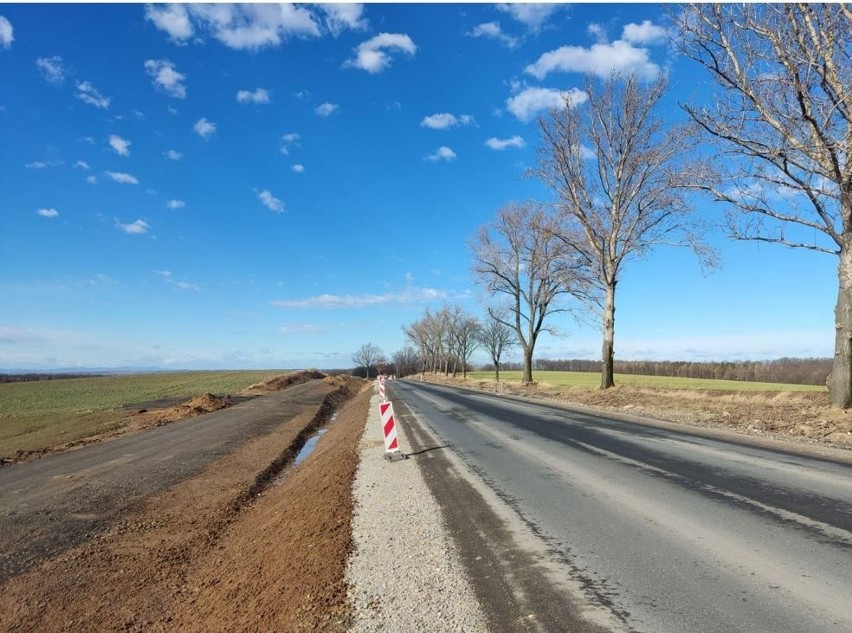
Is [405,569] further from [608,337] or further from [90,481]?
[608,337]

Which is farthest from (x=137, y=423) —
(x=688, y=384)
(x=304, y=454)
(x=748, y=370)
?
(x=748, y=370)

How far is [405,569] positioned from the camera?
4414 millimetres

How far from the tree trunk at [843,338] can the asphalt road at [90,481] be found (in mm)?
16059

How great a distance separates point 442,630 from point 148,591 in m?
4.48

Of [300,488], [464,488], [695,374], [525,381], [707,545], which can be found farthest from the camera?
[695,374]

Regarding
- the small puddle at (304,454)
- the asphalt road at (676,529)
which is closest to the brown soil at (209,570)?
the asphalt road at (676,529)

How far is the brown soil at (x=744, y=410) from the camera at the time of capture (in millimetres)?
11594

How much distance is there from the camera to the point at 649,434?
1213cm

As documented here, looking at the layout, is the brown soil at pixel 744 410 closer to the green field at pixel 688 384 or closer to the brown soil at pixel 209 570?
the green field at pixel 688 384

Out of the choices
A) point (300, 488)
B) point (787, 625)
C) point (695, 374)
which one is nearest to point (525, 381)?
point (300, 488)

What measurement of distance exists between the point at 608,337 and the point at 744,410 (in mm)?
8687

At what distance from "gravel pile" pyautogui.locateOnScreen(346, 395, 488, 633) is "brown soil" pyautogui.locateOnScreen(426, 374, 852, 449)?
9.11 m

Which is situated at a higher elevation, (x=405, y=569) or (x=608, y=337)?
(x=608, y=337)

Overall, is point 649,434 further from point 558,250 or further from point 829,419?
point 558,250
